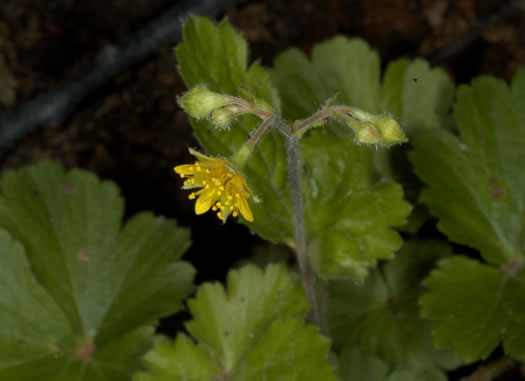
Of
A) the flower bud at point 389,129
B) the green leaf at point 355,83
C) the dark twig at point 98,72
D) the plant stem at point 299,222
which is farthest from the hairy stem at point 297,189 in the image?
the dark twig at point 98,72

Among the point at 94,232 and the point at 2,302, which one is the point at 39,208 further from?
the point at 2,302

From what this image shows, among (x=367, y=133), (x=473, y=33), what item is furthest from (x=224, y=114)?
(x=473, y=33)

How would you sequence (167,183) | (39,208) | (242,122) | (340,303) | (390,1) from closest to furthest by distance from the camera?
(242,122) < (39,208) < (340,303) < (167,183) < (390,1)

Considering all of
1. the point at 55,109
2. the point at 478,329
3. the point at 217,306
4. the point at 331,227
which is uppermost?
the point at 55,109


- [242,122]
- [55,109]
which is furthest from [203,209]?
[55,109]

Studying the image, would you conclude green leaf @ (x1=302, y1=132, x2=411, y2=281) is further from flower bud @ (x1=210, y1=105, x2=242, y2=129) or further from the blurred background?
the blurred background

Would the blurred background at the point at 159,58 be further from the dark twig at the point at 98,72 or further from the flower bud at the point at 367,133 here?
the flower bud at the point at 367,133
